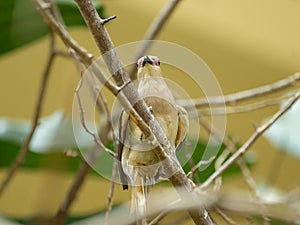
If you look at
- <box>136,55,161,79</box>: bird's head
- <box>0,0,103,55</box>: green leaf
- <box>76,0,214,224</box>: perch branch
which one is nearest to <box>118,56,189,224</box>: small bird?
<box>136,55,161,79</box>: bird's head

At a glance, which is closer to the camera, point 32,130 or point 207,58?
point 32,130

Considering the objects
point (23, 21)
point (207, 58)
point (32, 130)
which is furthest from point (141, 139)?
point (207, 58)

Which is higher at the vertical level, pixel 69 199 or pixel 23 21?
pixel 23 21

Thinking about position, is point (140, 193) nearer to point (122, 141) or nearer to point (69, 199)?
point (122, 141)

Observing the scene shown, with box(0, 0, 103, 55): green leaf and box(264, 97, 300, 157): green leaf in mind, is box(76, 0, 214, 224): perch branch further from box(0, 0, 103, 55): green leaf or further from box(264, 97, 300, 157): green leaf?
box(264, 97, 300, 157): green leaf

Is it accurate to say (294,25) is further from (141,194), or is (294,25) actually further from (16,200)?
(141,194)

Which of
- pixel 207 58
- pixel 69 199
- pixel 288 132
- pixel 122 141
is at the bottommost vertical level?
pixel 207 58

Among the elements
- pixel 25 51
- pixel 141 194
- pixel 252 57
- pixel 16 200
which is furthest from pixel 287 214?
pixel 252 57
